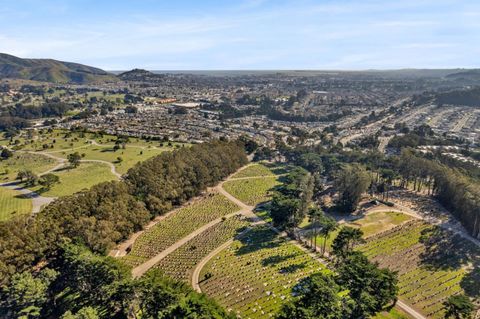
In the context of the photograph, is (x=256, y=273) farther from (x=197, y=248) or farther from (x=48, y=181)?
(x=48, y=181)

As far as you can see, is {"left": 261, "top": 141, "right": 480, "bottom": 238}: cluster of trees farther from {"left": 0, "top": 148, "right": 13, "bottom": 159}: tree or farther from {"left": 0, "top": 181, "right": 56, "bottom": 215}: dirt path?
{"left": 0, "top": 148, "right": 13, "bottom": 159}: tree

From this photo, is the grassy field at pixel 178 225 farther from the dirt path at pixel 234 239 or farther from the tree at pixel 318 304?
the tree at pixel 318 304

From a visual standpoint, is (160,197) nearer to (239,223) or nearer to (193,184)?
(193,184)

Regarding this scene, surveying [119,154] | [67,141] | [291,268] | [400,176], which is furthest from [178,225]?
[67,141]

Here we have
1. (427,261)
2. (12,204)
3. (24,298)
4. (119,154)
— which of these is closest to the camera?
(24,298)

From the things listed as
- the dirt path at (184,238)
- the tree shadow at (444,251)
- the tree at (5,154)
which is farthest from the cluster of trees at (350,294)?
the tree at (5,154)
